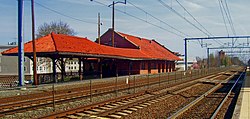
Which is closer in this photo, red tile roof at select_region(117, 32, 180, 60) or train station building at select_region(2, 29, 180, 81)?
train station building at select_region(2, 29, 180, 81)

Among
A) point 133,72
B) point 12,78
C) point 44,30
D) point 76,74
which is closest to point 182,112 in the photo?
point 12,78

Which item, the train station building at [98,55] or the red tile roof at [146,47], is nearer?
the train station building at [98,55]

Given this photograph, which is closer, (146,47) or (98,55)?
(98,55)

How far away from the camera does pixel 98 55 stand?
3384 centimetres

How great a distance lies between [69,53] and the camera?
2934 cm

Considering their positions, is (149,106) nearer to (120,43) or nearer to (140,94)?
(140,94)

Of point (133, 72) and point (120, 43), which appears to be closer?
Result: point (133, 72)

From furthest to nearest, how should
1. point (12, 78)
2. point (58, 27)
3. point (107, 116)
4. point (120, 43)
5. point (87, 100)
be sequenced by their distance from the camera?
point (58, 27)
point (120, 43)
point (12, 78)
point (87, 100)
point (107, 116)

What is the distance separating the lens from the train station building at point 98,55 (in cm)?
3053

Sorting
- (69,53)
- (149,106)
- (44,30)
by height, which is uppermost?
(44,30)

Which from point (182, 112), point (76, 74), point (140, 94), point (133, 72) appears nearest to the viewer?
point (182, 112)

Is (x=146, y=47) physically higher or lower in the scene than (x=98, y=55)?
higher

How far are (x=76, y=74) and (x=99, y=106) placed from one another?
2926 cm

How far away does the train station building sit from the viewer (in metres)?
30.5
